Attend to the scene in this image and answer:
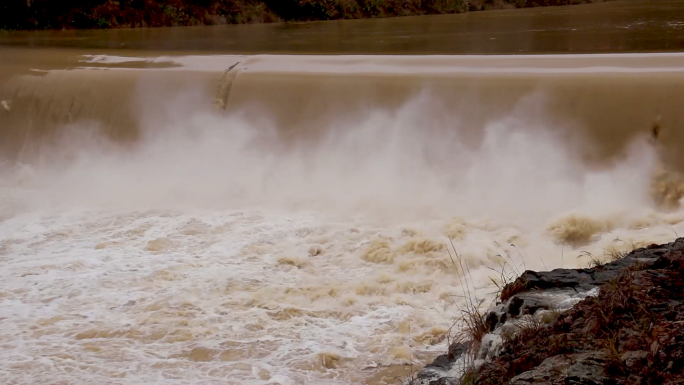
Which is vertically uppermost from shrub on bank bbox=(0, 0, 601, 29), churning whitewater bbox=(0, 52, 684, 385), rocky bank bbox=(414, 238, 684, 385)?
shrub on bank bbox=(0, 0, 601, 29)

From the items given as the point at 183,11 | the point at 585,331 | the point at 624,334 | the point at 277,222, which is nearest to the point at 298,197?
the point at 277,222

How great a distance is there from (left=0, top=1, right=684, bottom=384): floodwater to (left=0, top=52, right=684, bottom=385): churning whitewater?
0.8 inches

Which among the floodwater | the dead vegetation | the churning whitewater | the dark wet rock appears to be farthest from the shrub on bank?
the dead vegetation

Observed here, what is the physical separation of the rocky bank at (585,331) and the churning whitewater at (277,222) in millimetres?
1073

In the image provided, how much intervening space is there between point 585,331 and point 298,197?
200 inches

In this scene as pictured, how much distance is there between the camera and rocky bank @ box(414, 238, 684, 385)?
108 inches

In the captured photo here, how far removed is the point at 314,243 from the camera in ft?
22.3

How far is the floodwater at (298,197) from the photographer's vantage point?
5.12 m

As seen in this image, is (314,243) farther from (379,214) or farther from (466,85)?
(466,85)

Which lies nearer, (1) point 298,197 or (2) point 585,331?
(2) point 585,331

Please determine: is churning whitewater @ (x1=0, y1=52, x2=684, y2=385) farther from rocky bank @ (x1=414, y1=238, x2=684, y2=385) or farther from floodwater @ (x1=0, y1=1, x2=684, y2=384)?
rocky bank @ (x1=414, y1=238, x2=684, y2=385)

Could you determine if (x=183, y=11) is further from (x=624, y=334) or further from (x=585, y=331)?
(x=624, y=334)

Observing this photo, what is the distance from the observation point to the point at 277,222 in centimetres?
736

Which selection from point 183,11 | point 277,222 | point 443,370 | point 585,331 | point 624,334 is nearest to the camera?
point 624,334
